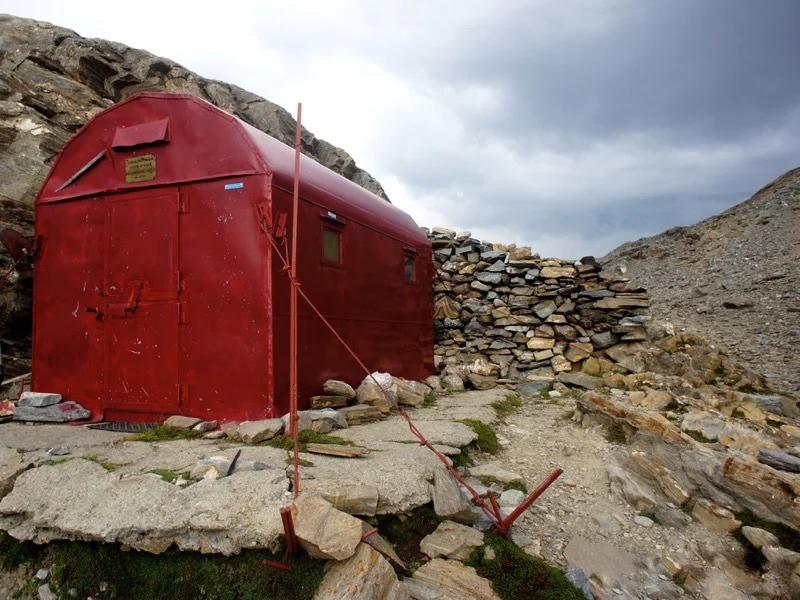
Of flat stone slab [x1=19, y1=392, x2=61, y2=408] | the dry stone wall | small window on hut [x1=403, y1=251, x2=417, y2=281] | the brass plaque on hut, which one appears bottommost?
flat stone slab [x1=19, y1=392, x2=61, y2=408]

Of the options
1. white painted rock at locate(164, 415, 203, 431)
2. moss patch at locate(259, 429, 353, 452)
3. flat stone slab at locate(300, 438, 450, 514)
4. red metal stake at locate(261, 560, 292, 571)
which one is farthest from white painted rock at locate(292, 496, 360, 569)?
white painted rock at locate(164, 415, 203, 431)

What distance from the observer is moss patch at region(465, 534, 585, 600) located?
2672 mm

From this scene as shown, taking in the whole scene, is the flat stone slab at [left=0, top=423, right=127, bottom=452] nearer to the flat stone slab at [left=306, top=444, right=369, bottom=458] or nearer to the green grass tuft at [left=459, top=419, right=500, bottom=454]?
the flat stone slab at [left=306, top=444, right=369, bottom=458]

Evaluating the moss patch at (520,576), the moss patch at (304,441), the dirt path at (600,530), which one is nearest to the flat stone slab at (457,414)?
the dirt path at (600,530)

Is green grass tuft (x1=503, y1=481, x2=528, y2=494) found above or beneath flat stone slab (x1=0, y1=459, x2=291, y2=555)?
beneath

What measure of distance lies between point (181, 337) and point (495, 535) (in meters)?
3.91

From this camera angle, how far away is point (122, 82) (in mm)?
13758

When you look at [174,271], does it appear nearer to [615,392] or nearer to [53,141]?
[53,141]

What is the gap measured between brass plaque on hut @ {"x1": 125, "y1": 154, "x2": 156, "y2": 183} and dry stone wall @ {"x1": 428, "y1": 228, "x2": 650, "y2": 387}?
6.12m

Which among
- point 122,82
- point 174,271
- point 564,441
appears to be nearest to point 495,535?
point 564,441

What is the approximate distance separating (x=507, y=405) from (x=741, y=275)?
18.5 metres

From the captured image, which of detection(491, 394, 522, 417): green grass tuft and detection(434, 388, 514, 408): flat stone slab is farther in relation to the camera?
detection(434, 388, 514, 408): flat stone slab

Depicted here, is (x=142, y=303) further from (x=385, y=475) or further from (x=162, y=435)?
(x=385, y=475)

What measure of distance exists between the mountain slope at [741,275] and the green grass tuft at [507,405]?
22.9ft
